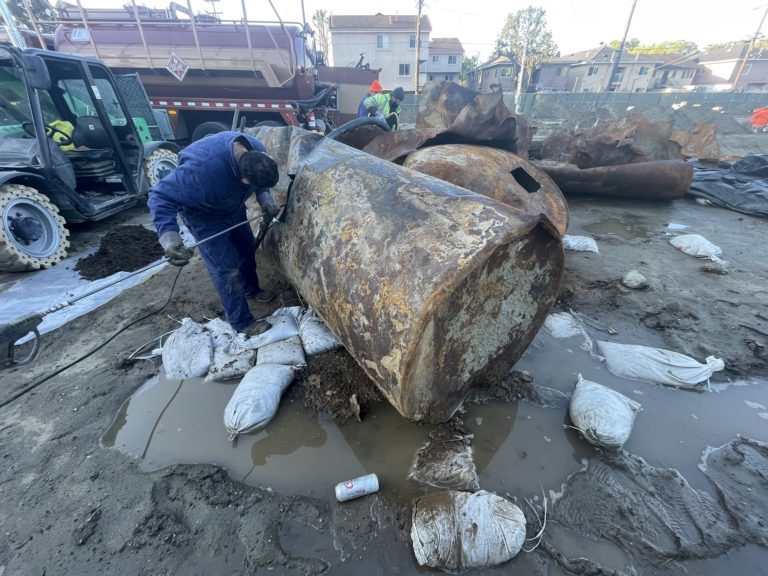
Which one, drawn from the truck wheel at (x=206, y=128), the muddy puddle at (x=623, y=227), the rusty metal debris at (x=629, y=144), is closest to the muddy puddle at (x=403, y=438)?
the muddy puddle at (x=623, y=227)

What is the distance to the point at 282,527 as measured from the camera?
1621 millimetres

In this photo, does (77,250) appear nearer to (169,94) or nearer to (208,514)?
(208,514)

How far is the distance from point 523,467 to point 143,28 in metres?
10.7

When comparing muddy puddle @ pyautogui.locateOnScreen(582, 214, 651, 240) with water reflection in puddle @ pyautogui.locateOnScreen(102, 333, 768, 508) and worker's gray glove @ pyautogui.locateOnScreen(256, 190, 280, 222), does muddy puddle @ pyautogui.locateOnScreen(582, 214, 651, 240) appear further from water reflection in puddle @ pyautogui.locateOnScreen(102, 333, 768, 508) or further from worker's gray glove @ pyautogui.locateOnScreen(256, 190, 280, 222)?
worker's gray glove @ pyautogui.locateOnScreen(256, 190, 280, 222)

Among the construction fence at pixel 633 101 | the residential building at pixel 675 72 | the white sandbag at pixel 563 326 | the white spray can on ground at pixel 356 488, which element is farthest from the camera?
the residential building at pixel 675 72

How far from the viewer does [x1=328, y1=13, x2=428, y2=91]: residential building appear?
1053 inches

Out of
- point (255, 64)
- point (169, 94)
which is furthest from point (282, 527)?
point (169, 94)

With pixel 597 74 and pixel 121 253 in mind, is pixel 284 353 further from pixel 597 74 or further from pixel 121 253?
pixel 597 74

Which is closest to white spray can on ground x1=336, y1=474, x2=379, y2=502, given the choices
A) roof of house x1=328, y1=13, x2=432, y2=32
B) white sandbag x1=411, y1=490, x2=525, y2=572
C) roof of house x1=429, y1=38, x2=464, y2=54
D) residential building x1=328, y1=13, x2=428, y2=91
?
white sandbag x1=411, y1=490, x2=525, y2=572

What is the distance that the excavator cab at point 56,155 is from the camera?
3688mm

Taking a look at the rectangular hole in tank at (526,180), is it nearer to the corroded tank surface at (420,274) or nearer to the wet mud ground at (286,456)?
the wet mud ground at (286,456)

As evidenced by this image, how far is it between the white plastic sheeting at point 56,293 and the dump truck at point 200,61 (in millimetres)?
4896

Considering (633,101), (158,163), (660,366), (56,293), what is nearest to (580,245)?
(660,366)

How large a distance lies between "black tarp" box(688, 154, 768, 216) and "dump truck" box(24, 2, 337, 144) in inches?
325
